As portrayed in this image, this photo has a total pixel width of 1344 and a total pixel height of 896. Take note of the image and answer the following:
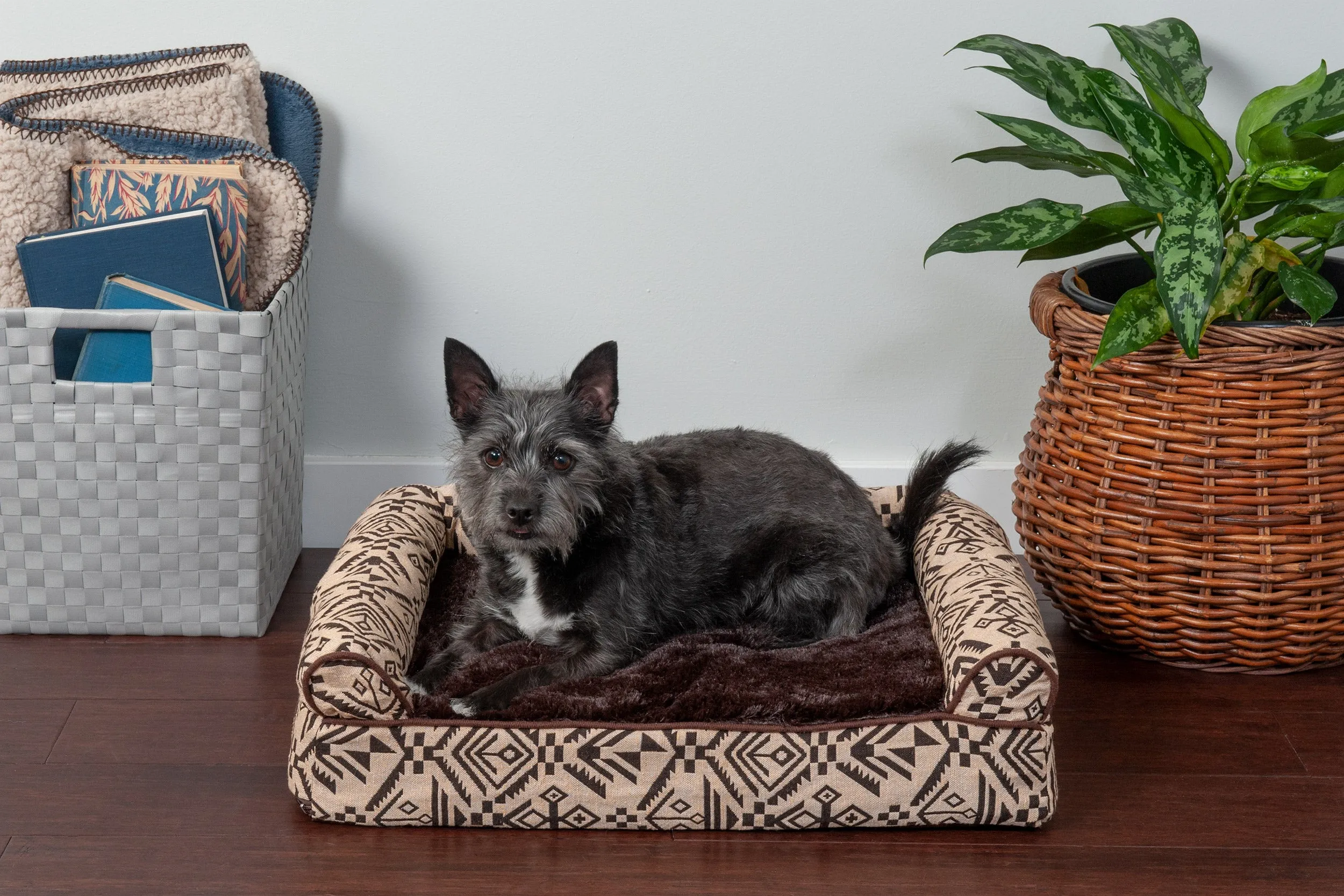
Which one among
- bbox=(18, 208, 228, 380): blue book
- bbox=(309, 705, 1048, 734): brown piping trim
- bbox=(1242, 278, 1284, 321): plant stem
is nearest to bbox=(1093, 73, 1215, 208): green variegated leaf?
bbox=(1242, 278, 1284, 321): plant stem

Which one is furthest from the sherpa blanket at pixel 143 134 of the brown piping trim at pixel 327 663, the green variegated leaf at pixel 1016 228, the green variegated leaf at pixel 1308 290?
the green variegated leaf at pixel 1308 290

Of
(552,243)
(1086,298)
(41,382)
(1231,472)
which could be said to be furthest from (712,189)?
(41,382)

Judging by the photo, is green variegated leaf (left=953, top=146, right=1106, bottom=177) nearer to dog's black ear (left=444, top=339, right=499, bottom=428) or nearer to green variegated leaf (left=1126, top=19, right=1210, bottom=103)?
green variegated leaf (left=1126, top=19, right=1210, bottom=103)

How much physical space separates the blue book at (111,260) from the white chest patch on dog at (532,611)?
874mm

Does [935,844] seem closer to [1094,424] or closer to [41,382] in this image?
[1094,424]

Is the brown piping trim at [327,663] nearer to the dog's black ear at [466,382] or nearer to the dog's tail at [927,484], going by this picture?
the dog's black ear at [466,382]

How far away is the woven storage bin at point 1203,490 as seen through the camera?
2.28 m

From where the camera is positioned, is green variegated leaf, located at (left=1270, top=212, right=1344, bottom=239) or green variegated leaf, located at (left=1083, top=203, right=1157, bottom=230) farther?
green variegated leaf, located at (left=1083, top=203, right=1157, bottom=230)

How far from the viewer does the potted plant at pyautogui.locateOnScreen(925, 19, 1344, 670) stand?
7.26 ft

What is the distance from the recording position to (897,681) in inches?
85.1

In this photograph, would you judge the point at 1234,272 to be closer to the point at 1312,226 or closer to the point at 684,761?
the point at 1312,226

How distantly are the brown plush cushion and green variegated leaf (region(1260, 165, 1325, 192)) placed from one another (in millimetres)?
1038

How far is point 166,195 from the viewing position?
2.59m

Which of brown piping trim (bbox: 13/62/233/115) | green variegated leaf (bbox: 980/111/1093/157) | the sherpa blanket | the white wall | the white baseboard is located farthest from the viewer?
the white baseboard
